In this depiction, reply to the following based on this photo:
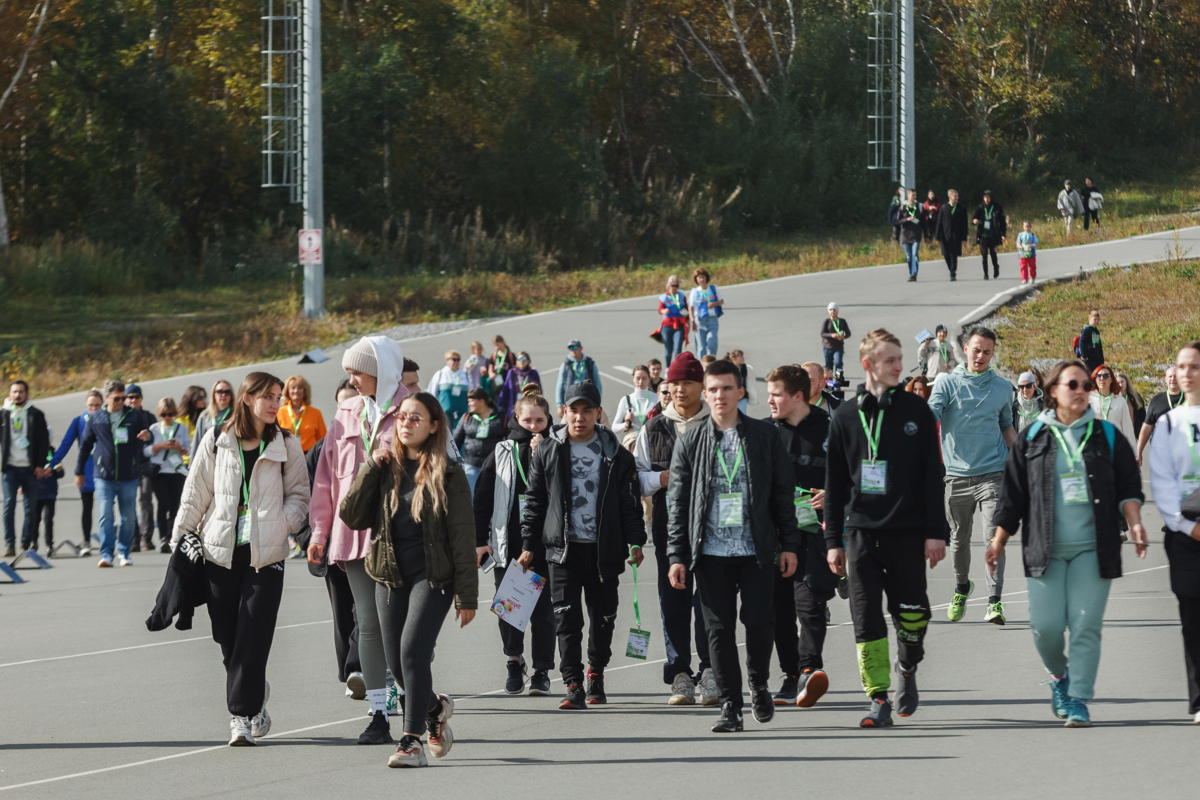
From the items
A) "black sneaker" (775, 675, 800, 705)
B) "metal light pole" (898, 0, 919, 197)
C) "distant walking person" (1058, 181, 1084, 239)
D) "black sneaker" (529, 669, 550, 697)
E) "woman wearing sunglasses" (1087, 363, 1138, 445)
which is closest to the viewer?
"black sneaker" (775, 675, 800, 705)

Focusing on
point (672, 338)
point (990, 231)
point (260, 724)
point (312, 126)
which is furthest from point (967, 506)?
point (990, 231)

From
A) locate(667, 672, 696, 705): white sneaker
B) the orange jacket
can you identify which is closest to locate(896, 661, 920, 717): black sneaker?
locate(667, 672, 696, 705): white sneaker

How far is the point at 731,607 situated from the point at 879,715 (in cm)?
89

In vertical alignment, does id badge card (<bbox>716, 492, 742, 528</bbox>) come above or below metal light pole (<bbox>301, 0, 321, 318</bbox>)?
below

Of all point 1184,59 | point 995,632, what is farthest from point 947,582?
point 1184,59

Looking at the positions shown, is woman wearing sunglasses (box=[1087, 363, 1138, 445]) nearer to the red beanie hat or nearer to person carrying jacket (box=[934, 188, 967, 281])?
the red beanie hat

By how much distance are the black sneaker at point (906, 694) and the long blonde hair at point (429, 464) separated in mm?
2455

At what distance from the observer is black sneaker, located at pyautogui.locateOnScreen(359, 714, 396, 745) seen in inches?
270

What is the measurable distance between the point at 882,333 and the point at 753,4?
52.9 metres

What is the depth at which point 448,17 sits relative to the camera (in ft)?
154

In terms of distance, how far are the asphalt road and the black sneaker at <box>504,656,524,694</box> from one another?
0.48 feet

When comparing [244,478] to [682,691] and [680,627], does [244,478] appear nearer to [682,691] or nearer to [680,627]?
[680,627]

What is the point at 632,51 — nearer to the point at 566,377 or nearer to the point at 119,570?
the point at 566,377

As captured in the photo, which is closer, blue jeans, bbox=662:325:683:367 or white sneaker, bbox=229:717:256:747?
white sneaker, bbox=229:717:256:747
